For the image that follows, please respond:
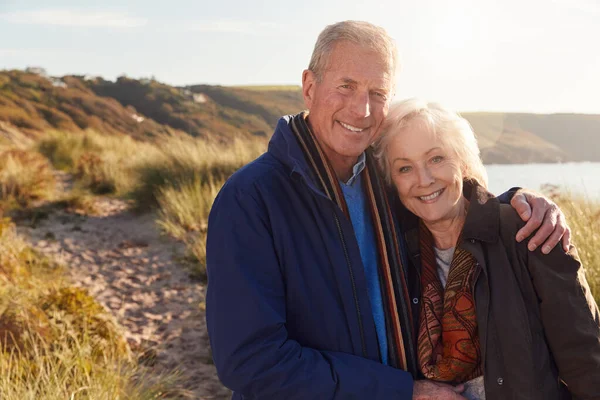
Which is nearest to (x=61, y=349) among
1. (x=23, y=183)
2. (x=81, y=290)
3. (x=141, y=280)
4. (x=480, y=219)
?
(x=81, y=290)

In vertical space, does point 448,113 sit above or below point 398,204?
above

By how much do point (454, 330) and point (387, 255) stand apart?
1.18 ft

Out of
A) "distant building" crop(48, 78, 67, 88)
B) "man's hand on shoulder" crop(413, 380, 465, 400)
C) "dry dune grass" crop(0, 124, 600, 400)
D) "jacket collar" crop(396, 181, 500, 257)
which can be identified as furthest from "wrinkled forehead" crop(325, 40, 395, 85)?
"distant building" crop(48, 78, 67, 88)

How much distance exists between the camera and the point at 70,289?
5090 mm

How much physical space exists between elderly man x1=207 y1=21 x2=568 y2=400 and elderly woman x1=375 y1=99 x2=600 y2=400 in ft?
0.24

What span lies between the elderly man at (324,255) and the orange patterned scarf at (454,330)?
2.1 inches

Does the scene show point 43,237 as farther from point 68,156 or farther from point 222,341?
point 68,156

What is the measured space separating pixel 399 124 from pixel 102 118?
41361 millimetres

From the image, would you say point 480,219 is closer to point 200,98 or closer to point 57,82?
point 57,82

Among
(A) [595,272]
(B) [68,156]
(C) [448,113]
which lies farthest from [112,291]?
(B) [68,156]

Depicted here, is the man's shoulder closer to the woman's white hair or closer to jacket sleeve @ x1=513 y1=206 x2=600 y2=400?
the woman's white hair

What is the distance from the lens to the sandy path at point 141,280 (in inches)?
200

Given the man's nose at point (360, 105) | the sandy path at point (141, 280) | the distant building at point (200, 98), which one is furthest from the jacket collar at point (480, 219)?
the distant building at point (200, 98)

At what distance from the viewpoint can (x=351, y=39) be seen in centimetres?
226
